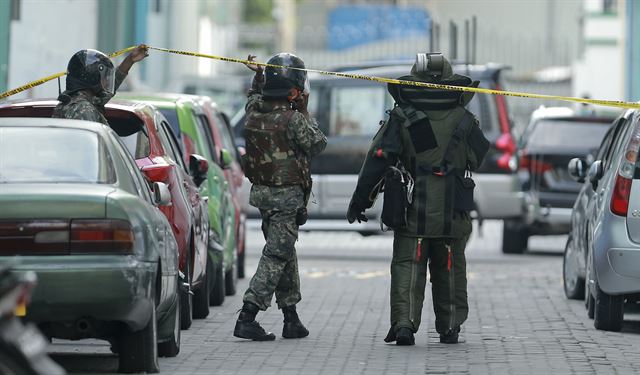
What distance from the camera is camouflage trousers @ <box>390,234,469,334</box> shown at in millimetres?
11789

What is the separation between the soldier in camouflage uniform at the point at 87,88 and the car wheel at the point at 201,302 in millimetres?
2061

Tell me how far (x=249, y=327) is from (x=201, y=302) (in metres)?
1.66

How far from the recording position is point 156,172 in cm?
1190

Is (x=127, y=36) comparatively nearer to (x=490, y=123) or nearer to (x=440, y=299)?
(x=490, y=123)

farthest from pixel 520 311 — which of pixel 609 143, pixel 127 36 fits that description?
pixel 127 36

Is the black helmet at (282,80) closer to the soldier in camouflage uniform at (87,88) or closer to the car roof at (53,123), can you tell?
the soldier in camouflage uniform at (87,88)

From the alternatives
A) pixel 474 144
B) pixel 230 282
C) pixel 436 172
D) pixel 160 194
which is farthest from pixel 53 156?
pixel 230 282

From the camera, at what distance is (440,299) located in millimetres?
11984

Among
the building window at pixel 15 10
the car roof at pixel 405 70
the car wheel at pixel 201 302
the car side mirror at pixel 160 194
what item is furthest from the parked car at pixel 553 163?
the car side mirror at pixel 160 194

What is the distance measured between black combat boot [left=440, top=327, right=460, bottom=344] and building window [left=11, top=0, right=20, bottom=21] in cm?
997

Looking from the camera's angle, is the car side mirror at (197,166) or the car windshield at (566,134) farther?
the car windshield at (566,134)

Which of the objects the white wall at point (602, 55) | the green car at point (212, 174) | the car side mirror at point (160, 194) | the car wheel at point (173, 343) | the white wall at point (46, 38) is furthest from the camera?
the white wall at point (602, 55)

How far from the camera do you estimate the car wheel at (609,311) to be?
41.9ft

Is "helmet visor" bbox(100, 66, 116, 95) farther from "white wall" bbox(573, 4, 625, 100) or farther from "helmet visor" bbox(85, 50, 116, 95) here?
"white wall" bbox(573, 4, 625, 100)
